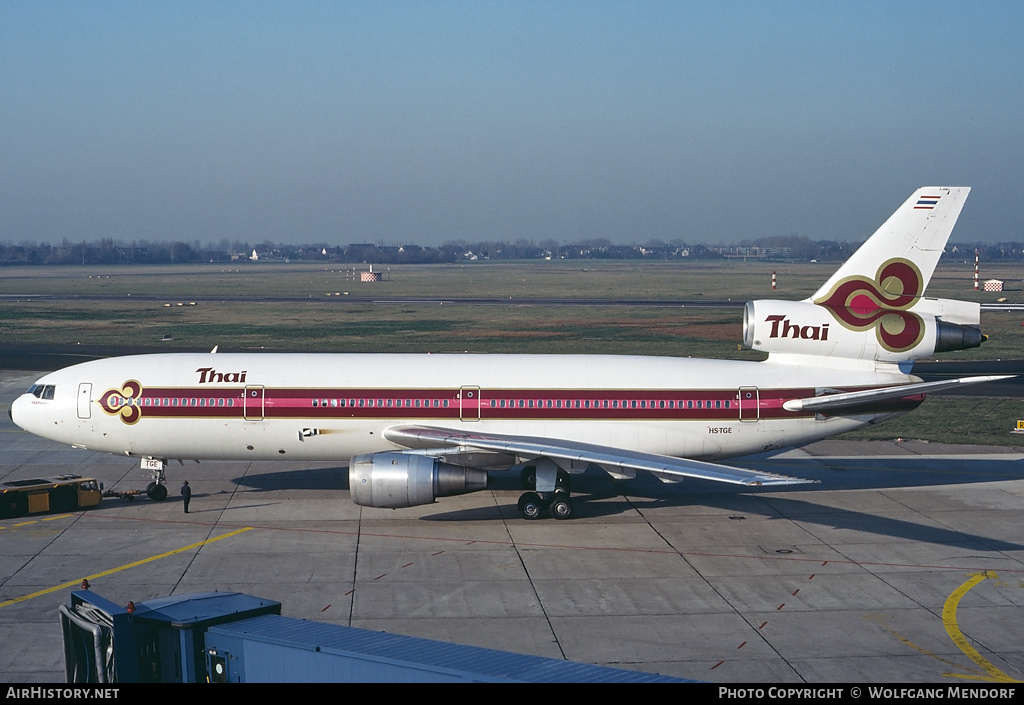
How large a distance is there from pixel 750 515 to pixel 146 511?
63.6ft

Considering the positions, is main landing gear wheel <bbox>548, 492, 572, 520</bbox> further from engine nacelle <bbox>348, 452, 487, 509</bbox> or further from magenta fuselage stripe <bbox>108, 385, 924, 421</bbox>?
engine nacelle <bbox>348, 452, 487, 509</bbox>

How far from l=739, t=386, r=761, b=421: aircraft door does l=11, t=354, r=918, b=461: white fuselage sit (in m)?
0.03

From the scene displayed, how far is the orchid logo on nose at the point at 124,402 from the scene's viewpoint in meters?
33.1

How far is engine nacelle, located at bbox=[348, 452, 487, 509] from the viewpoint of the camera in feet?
96.5

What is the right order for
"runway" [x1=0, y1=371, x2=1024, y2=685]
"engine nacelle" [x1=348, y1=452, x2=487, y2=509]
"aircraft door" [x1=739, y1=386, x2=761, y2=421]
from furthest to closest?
Answer: "aircraft door" [x1=739, y1=386, x2=761, y2=421] → "engine nacelle" [x1=348, y1=452, x2=487, y2=509] → "runway" [x1=0, y1=371, x2=1024, y2=685]

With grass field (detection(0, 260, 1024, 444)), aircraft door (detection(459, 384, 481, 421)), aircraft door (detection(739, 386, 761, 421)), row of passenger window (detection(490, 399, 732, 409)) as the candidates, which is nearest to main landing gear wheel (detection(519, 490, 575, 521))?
row of passenger window (detection(490, 399, 732, 409))

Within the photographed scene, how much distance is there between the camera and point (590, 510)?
33.1 meters

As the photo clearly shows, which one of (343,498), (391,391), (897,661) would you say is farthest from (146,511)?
(897,661)

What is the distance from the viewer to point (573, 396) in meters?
32.9

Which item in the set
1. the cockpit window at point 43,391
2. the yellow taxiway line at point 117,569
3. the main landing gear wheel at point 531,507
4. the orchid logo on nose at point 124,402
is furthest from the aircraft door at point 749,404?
the cockpit window at point 43,391

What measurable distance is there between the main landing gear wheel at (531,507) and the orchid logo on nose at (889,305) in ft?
37.4

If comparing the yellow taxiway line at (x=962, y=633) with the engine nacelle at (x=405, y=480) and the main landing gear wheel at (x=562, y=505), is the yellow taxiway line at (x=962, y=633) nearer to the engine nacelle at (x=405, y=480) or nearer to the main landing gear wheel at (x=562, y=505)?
the main landing gear wheel at (x=562, y=505)

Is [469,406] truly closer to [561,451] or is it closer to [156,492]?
[561,451]

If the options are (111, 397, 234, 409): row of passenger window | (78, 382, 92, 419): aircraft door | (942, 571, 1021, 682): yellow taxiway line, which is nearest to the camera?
(942, 571, 1021, 682): yellow taxiway line
